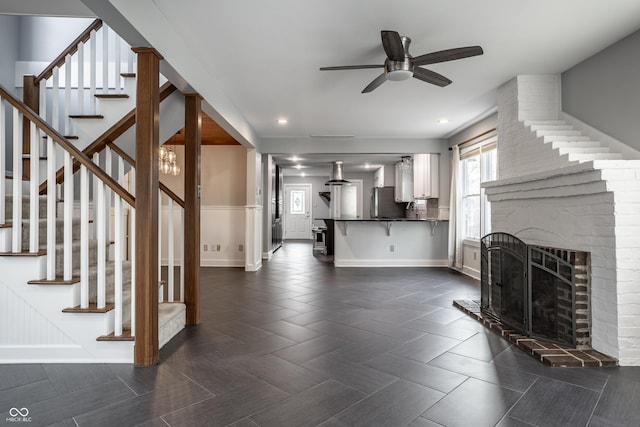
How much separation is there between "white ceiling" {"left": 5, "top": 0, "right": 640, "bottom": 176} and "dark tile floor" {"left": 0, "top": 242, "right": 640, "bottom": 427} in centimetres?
Answer: 203

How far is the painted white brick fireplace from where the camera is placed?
225 centimetres

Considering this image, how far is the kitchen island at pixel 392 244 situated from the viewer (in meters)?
6.27

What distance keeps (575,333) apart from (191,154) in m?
3.32

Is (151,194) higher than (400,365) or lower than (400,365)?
higher

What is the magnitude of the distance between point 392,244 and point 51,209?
515 centimetres

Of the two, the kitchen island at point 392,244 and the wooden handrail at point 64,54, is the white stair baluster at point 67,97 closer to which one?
the wooden handrail at point 64,54

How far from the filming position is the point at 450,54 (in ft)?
8.03

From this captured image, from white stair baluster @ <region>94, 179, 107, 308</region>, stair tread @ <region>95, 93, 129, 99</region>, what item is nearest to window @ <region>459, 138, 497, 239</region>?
stair tread @ <region>95, 93, 129, 99</region>

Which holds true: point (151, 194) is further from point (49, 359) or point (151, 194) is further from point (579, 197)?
point (579, 197)

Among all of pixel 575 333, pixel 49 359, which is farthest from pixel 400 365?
pixel 49 359

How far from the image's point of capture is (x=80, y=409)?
1.68 m

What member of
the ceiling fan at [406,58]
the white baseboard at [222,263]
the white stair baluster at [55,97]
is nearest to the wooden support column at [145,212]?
the ceiling fan at [406,58]

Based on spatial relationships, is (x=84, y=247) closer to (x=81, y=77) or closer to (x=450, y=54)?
(x=81, y=77)

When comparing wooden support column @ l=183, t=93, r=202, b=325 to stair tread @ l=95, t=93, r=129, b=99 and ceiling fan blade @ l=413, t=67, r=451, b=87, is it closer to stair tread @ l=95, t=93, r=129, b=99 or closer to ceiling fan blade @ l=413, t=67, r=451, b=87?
stair tread @ l=95, t=93, r=129, b=99
